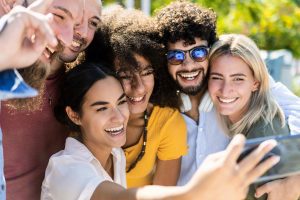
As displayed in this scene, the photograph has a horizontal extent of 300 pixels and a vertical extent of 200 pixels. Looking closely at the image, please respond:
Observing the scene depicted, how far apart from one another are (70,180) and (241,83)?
4.72 feet

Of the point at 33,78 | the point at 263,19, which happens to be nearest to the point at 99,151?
the point at 33,78

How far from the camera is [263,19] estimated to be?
9586 mm

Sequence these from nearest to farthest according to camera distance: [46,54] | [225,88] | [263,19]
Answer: [46,54] → [225,88] → [263,19]

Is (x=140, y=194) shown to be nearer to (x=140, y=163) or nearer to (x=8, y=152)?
(x=8, y=152)

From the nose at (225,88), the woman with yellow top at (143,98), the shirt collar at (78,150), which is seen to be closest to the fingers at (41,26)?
the shirt collar at (78,150)

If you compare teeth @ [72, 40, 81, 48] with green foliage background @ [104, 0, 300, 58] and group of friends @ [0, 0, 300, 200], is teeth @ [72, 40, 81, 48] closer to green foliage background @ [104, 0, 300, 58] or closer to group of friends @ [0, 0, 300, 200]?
group of friends @ [0, 0, 300, 200]

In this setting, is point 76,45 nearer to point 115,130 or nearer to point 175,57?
point 115,130

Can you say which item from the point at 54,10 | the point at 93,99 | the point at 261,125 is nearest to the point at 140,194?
the point at 93,99

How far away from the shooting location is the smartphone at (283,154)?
1.80 meters

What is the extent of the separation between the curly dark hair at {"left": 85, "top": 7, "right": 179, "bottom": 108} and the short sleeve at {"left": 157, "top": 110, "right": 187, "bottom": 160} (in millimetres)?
139

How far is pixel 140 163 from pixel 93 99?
682 mm

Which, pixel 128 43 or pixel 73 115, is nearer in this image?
pixel 73 115

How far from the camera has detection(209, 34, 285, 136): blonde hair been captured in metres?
3.31

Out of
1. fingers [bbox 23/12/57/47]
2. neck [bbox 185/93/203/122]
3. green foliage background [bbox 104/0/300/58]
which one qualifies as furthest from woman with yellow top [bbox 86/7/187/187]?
green foliage background [bbox 104/0/300/58]
